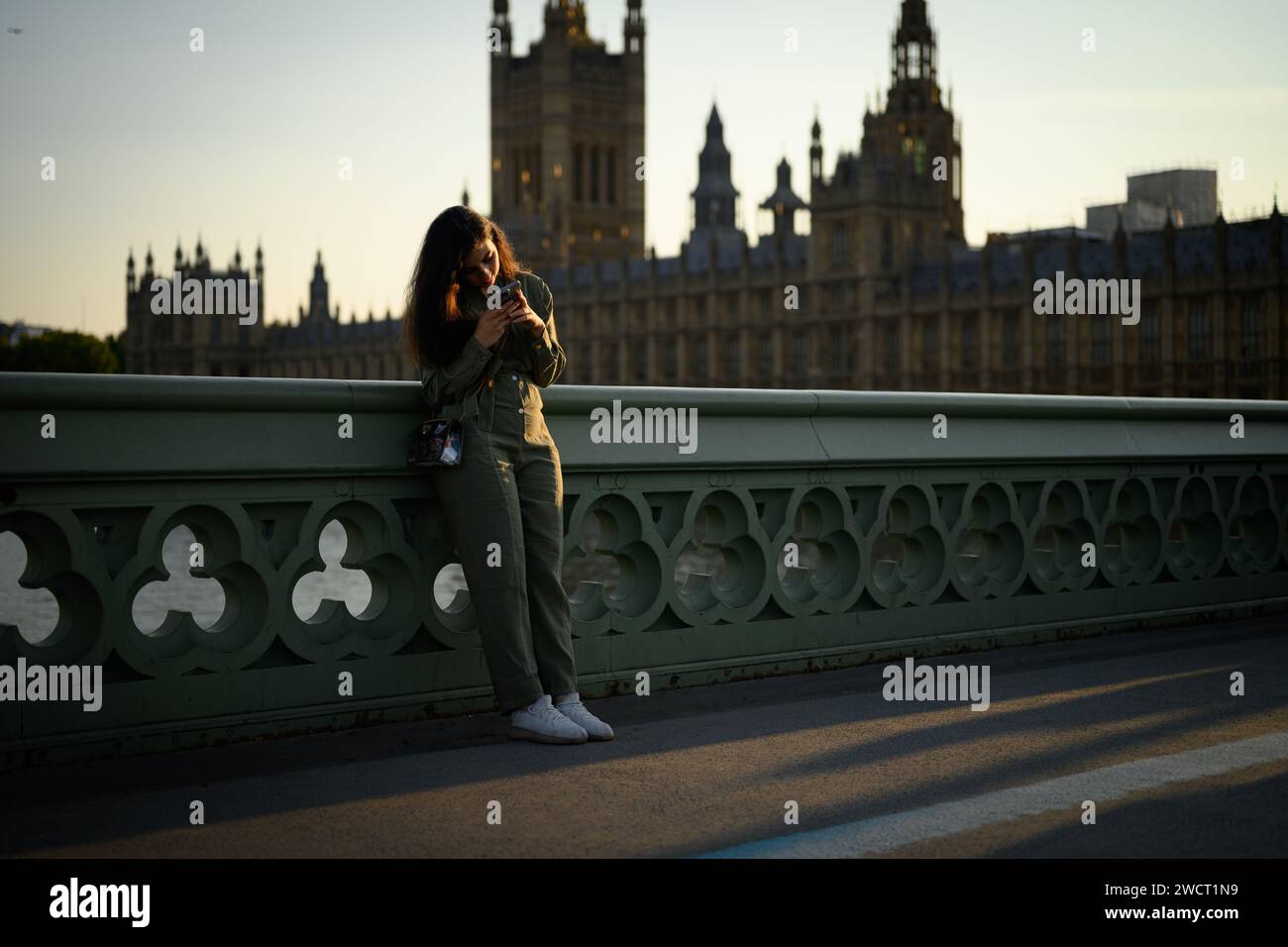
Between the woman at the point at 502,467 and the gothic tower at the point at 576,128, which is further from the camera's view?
the gothic tower at the point at 576,128

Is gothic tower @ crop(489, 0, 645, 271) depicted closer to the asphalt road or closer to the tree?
the tree

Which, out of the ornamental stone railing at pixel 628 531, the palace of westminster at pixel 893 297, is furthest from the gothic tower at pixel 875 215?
the ornamental stone railing at pixel 628 531

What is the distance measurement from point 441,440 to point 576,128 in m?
116

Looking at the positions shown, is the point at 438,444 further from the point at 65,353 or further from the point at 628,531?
the point at 65,353

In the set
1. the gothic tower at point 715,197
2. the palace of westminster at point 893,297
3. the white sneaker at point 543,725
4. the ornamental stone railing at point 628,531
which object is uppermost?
the gothic tower at point 715,197

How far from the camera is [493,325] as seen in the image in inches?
163

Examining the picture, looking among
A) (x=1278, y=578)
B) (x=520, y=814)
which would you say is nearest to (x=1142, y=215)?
(x=1278, y=578)

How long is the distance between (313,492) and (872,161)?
68949mm

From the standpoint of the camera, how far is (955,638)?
552 centimetres

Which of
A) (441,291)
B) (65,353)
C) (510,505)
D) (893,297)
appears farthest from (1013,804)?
(65,353)

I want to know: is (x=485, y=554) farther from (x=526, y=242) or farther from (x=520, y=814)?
(x=526, y=242)

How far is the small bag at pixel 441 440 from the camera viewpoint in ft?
13.4

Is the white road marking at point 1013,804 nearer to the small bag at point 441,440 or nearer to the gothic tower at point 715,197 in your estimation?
the small bag at point 441,440
